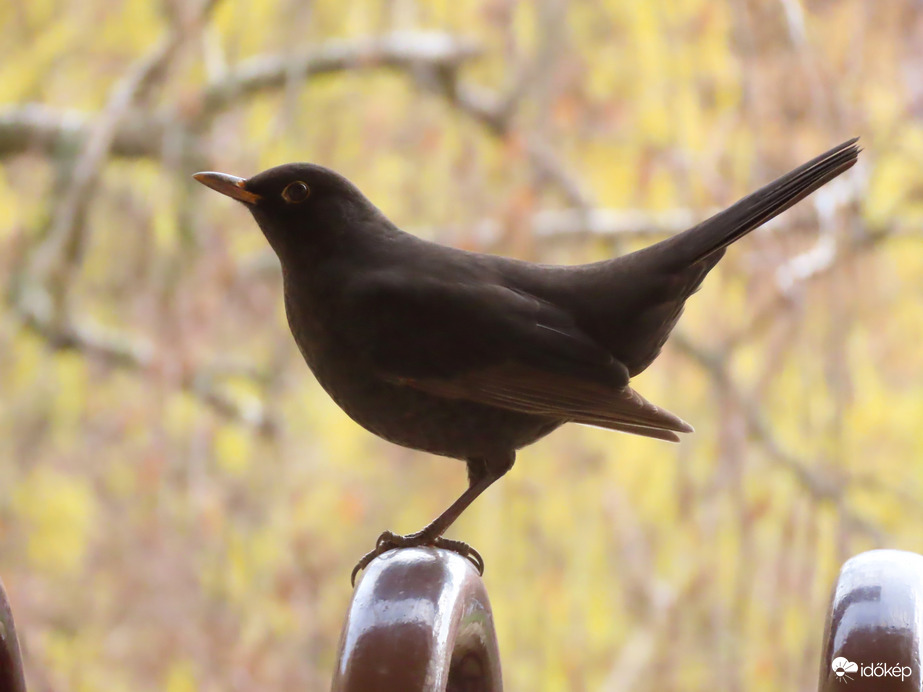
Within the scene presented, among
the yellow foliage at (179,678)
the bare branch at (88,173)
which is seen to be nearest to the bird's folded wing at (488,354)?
the bare branch at (88,173)

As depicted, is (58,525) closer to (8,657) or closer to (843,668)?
(8,657)

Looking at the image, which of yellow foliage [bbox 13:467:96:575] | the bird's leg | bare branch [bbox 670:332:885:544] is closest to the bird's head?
the bird's leg

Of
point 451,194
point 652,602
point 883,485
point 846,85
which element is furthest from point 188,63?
point 883,485

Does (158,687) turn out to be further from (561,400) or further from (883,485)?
(561,400)

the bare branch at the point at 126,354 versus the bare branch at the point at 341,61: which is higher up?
the bare branch at the point at 341,61

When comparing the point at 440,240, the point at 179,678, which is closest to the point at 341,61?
the point at 440,240

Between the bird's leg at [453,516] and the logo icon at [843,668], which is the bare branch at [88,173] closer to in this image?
the bird's leg at [453,516]
